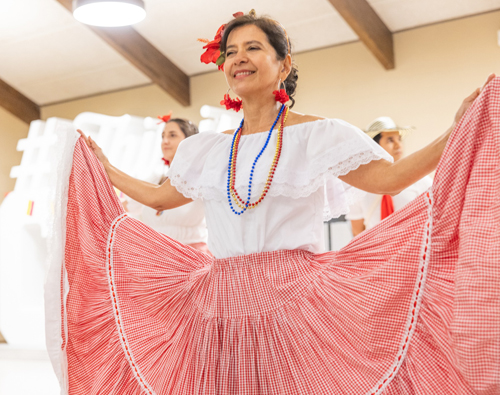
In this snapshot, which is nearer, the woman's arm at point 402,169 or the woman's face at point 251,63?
the woman's arm at point 402,169

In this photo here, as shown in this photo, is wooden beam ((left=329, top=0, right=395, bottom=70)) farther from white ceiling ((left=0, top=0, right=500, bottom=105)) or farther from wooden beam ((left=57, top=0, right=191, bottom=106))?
wooden beam ((left=57, top=0, right=191, bottom=106))

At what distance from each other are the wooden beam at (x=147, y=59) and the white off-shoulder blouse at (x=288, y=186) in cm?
454

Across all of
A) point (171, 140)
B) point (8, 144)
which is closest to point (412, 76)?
point (171, 140)

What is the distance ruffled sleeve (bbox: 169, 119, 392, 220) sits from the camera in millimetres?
1667

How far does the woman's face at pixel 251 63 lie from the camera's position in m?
1.80

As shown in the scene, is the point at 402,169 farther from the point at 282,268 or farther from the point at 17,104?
the point at 17,104

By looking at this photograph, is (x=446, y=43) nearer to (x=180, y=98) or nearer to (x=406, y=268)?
(x=180, y=98)

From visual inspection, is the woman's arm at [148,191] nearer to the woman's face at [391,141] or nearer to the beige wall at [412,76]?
the woman's face at [391,141]

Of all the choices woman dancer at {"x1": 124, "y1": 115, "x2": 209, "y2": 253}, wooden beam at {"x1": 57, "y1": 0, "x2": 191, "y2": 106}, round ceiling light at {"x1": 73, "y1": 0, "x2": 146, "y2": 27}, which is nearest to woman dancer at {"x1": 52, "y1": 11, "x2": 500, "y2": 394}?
woman dancer at {"x1": 124, "y1": 115, "x2": 209, "y2": 253}

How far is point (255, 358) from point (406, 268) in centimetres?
45

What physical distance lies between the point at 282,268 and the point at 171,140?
7.37 ft

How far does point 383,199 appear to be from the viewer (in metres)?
3.62

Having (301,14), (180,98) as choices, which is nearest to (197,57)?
(180,98)

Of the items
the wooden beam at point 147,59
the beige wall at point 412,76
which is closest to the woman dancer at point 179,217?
the beige wall at point 412,76
